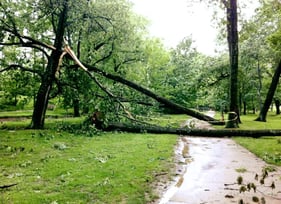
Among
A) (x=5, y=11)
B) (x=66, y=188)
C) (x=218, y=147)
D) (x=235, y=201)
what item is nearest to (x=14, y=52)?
(x=5, y=11)

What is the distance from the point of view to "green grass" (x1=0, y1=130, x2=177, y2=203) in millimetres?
4797

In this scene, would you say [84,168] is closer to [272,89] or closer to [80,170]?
[80,170]

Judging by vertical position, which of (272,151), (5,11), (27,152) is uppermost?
(5,11)

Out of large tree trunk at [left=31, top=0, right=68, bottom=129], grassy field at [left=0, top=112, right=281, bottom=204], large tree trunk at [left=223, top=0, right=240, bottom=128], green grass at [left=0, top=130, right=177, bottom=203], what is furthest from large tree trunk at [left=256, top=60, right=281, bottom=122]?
large tree trunk at [left=31, top=0, right=68, bottom=129]

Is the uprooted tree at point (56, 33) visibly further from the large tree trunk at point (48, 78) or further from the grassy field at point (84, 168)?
the grassy field at point (84, 168)

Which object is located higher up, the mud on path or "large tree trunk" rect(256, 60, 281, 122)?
"large tree trunk" rect(256, 60, 281, 122)

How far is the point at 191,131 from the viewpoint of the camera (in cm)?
1346

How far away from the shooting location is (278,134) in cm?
1281

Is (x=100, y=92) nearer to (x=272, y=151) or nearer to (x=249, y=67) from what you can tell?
(x=272, y=151)

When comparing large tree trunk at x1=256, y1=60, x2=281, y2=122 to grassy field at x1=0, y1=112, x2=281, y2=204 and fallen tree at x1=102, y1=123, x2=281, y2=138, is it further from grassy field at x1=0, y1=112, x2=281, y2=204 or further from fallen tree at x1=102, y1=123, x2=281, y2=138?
grassy field at x1=0, y1=112, x2=281, y2=204

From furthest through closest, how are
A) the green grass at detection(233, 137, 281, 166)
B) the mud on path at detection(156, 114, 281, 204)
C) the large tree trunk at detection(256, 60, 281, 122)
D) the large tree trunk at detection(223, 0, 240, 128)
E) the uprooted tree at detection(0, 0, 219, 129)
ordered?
1. the large tree trunk at detection(256, 60, 281, 122)
2. the large tree trunk at detection(223, 0, 240, 128)
3. the uprooted tree at detection(0, 0, 219, 129)
4. the green grass at detection(233, 137, 281, 166)
5. the mud on path at detection(156, 114, 281, 204)

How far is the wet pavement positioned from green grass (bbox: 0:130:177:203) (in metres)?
0.55

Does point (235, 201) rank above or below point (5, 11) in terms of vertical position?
below

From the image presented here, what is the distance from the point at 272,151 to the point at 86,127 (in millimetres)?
7686
